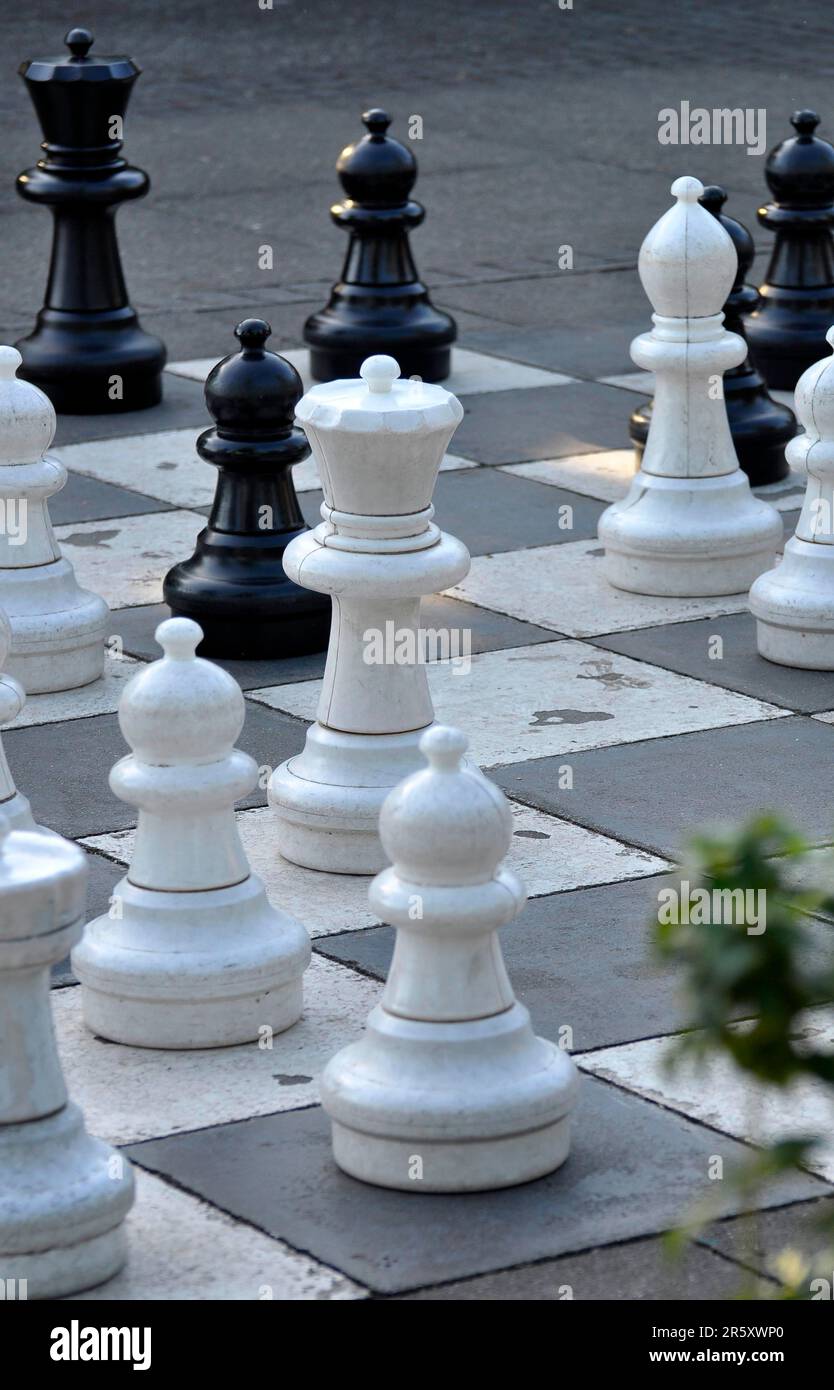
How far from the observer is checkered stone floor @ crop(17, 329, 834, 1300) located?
3406 millimetres

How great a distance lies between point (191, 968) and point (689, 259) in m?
3.08

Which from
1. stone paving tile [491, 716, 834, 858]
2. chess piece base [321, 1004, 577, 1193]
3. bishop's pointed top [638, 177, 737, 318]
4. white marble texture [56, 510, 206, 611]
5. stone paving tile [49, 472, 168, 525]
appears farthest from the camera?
stone paving tile [49, 472, 168, 525]

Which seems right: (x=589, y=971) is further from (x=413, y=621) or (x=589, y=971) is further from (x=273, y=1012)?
(x=413, y=621)

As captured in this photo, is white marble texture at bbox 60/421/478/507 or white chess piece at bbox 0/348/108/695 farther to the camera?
white marble texture at bbox 60/421/478/507

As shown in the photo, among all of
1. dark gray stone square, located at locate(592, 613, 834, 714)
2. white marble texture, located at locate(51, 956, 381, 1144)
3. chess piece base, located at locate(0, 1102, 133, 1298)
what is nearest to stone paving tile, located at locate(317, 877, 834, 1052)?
white marble texture, located at locate(51, 956, 381, 1144)

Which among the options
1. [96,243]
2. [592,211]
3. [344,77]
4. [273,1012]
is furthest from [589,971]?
Answer: [344,77]

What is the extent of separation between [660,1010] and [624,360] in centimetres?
548

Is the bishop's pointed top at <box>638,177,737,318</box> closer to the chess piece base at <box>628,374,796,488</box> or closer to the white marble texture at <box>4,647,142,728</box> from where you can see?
the chess piece base at <box>628,374,796,488</box>

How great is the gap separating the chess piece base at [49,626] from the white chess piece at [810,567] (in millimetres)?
1631

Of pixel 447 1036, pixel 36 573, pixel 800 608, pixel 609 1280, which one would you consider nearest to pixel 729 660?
pixel 800 608

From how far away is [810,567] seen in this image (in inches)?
237

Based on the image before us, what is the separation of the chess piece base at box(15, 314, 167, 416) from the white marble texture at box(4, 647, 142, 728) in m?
2.69

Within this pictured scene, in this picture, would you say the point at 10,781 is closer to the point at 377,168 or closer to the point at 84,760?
the point at 84,760

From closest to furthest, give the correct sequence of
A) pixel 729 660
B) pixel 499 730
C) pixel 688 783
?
pixel 688 783
pixel 499 730
pixel 729 660
